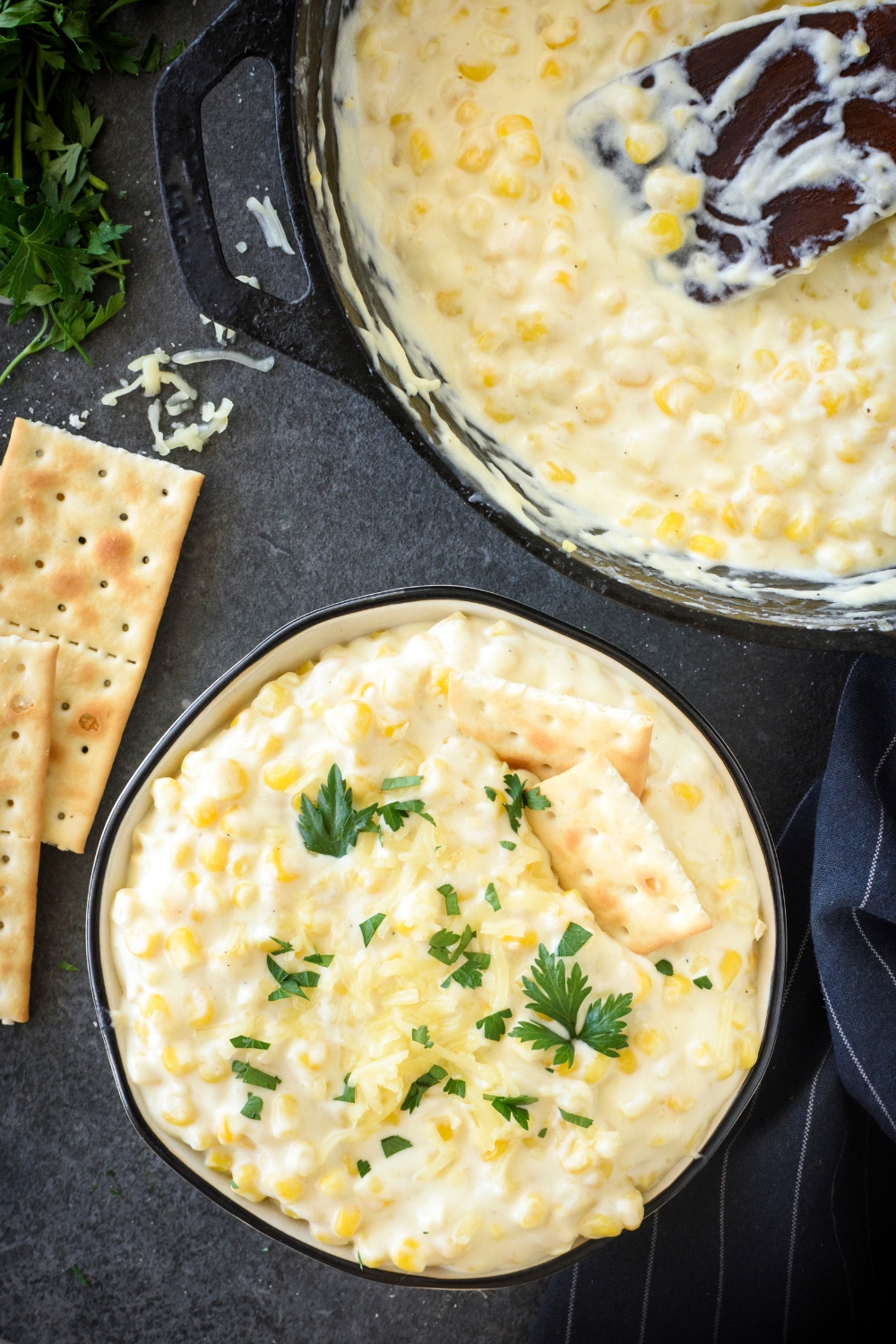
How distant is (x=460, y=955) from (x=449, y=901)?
3.5 inches

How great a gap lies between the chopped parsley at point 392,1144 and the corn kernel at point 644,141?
1.62 m

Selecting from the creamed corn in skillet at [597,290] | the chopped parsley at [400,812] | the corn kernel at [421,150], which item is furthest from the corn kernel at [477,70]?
the chopped parsley at [400,812]

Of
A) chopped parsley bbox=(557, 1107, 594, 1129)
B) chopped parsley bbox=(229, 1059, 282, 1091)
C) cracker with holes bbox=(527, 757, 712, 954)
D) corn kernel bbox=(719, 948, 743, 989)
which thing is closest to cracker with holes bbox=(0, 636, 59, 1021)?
chopped parsley bbox=(229, 1059, 282, 1091)

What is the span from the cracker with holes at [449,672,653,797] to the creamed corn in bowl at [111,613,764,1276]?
0.9 inches

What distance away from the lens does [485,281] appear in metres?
1.72

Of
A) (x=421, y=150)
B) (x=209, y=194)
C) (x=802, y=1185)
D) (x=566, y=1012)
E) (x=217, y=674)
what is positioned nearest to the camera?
(x=209, y=194)

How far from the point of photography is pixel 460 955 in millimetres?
1639

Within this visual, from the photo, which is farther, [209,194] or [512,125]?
[512,125]

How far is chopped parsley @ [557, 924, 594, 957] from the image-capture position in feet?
5.26

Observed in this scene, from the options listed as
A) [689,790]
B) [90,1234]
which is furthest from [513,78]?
[90,1234]

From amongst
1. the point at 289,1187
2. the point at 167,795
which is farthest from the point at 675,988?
the point at 167,795

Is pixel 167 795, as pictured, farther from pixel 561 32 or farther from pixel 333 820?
pixel 561 32

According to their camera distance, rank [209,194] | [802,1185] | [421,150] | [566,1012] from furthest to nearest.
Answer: [802,1185] < [421,150] < [566,1012] < [209,194]

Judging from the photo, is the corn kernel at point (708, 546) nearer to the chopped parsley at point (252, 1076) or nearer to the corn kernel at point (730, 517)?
the corn kernel at point (730, 517)
